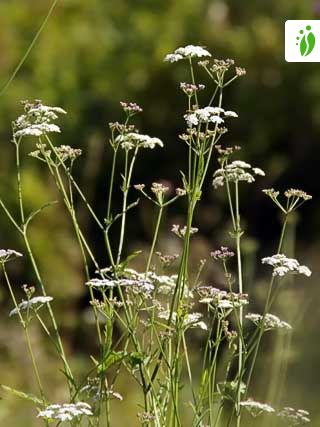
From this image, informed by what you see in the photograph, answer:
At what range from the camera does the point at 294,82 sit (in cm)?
619

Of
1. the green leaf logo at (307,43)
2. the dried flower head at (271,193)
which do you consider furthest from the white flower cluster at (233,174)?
the green leaf logo at (307,43)

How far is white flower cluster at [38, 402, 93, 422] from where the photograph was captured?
1.90 m

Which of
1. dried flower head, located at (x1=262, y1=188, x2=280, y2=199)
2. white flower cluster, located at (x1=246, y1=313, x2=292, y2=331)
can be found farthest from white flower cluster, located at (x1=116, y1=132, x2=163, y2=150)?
white flower cluster, located at (x1=246, y1=313, x2=292, y2=331)

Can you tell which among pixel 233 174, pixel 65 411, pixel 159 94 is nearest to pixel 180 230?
pixel 233 174

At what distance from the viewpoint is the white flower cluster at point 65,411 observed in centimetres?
190

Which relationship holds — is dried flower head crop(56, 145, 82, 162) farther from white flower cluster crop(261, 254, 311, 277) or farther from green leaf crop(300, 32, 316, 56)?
Answer: green leaf crop(300, 32, 316, 56)

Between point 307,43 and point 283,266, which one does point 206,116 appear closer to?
point 283,266

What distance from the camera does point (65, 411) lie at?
195 centimetres

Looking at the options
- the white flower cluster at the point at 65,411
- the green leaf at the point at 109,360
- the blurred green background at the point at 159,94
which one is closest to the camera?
the white flower cluster at the point at 65,411

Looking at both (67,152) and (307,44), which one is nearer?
(67,152)

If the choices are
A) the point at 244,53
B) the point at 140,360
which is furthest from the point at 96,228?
the point at 140,360

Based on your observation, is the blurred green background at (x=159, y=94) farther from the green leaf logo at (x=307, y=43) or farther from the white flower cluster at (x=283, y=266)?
the white flower cluster at (x=283, y=266)

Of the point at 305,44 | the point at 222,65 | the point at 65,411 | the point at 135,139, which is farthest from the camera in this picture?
the point at 305,44

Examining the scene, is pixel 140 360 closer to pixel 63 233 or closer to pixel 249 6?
pixel 63 233
